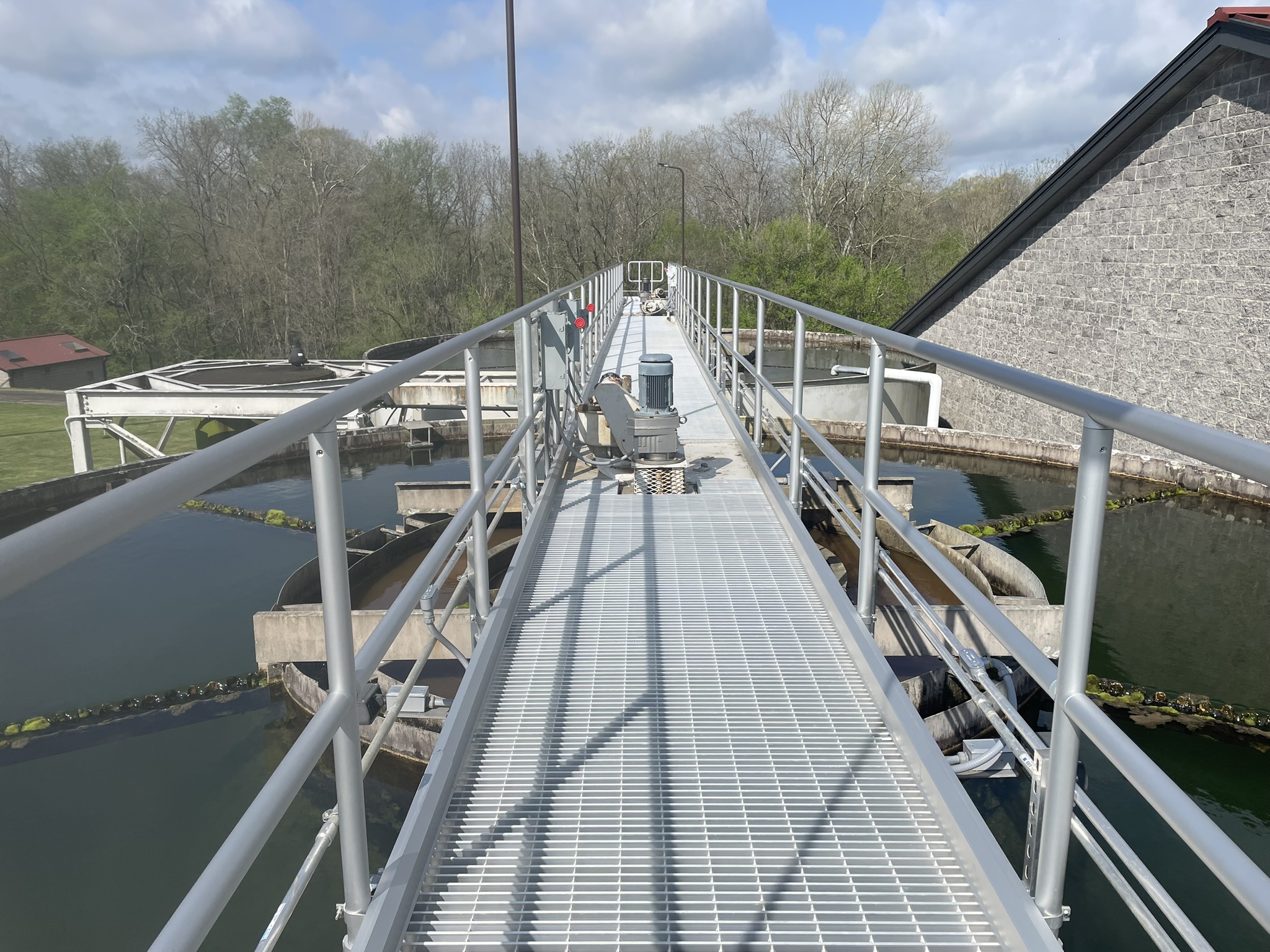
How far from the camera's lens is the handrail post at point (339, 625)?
56.2 inches

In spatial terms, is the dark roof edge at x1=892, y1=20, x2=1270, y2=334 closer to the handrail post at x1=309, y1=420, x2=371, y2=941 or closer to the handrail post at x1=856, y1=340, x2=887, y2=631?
the handrail post at x1=856, y1=340, x2=887, y2=631

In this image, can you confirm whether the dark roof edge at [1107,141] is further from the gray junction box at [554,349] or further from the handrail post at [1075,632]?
the handrail post at [1075,632]

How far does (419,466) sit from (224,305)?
3210 centimetres

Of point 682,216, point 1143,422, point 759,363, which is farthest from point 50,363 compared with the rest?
point 1143,422

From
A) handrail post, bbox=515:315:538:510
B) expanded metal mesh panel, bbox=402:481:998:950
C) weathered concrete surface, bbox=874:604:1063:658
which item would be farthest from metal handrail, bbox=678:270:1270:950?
weathered concrete surface, bbox=874:604:1063:658

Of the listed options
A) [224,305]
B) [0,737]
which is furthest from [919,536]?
[224,305]

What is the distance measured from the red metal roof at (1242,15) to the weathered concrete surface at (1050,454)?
5452 millimetres

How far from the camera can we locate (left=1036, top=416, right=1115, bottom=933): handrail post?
4.60ft

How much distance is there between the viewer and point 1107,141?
43.0 ft

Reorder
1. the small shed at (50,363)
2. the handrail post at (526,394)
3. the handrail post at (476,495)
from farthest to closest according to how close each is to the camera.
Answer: the small shed at (50,363) → the handrail post at (526,394) → the handrail post at (476,495)

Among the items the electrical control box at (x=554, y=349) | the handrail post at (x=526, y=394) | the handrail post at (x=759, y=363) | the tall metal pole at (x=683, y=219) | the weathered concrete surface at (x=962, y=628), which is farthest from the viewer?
the tall metal pole at (x=683, y=219)

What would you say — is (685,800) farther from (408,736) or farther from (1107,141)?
(1107,141)

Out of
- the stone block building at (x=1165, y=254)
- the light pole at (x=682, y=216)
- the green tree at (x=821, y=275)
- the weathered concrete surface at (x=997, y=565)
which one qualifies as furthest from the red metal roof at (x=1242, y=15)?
the green tree at (x=821, y=275)

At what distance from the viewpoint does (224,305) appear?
4412 centimetres
